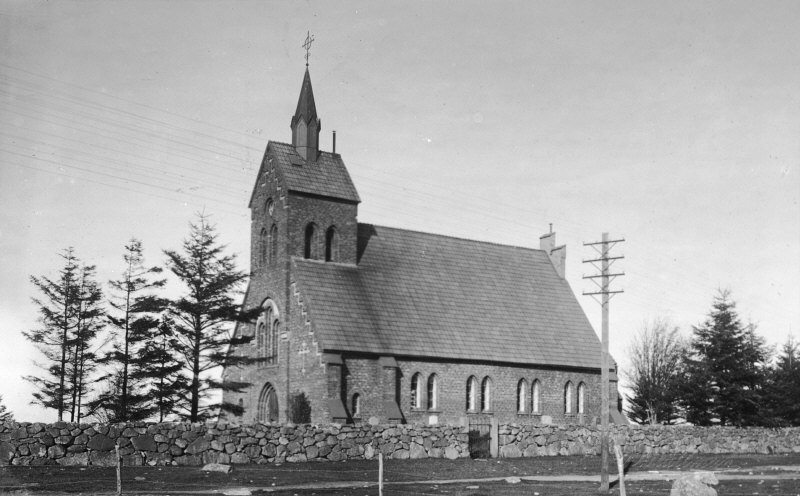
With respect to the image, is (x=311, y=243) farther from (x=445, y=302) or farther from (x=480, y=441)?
(x=480, y=441)

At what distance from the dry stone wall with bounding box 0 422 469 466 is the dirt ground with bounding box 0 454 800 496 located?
0.94 metres

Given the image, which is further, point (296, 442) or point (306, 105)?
point (306, 105)

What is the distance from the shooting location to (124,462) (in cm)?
2711

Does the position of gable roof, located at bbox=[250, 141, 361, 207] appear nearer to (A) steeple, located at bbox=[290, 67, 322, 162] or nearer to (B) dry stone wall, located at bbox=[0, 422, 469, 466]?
(A) steeple, located at bbox=[290, 67, 322, 162]

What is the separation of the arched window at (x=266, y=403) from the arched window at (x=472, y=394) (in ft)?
32.4

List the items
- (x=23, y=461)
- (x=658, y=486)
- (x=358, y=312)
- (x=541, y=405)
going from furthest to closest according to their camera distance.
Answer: (x=541, y=405)
(x=358, y=312)
(x=23, y=461)
(x=658, y=486)

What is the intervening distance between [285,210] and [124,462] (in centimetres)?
2102

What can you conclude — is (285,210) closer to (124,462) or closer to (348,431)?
(348,431)

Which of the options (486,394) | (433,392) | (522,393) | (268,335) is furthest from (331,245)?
(522,393)

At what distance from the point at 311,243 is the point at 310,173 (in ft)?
12.2

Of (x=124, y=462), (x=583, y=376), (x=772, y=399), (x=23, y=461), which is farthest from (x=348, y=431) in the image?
(x=772, y=399)

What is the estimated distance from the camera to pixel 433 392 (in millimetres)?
46125

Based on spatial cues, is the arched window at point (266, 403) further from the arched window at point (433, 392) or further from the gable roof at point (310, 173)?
the gable roof at point (310, 173)

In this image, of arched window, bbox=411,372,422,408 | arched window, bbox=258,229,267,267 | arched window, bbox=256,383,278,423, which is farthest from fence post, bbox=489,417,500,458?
arched window, bbox=258,229,267,267
